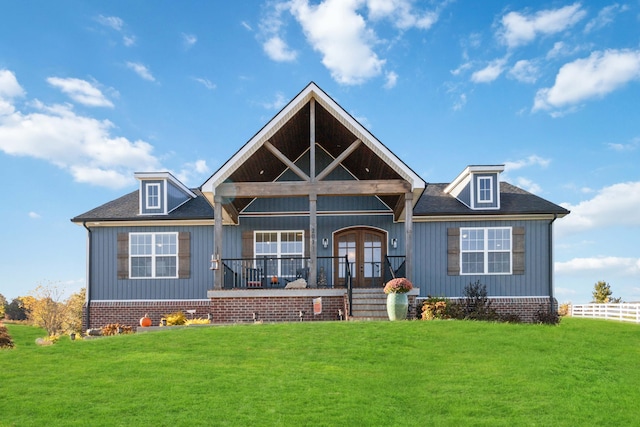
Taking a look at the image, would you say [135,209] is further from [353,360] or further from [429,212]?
[353,360]

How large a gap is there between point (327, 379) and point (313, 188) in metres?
8.59

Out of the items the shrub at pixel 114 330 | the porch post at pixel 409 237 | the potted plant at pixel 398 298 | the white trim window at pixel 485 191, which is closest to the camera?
the potted plant at pixel 398 298

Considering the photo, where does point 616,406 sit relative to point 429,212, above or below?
below

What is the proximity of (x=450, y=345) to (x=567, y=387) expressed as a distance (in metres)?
2.86

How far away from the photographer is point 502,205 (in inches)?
862

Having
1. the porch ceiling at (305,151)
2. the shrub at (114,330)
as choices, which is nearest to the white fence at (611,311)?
the porch ceiling at (305,151)

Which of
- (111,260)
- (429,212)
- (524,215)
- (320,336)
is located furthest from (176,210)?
(524,215)

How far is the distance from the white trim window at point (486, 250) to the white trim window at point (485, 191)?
1078mm

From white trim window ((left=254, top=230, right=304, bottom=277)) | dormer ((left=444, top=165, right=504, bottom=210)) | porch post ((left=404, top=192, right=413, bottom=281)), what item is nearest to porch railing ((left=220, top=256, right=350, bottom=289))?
white trim window ((left=254, top=230, right=304, bottom=277))

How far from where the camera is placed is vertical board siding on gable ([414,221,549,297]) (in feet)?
69.8

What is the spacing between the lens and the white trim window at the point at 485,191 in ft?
71.2

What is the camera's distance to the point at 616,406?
970 cm

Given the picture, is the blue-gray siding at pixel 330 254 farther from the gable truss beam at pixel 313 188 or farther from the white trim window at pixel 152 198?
the gable truss beam at pixel 313 188

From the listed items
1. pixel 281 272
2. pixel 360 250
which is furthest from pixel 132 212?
pixel 360 250
